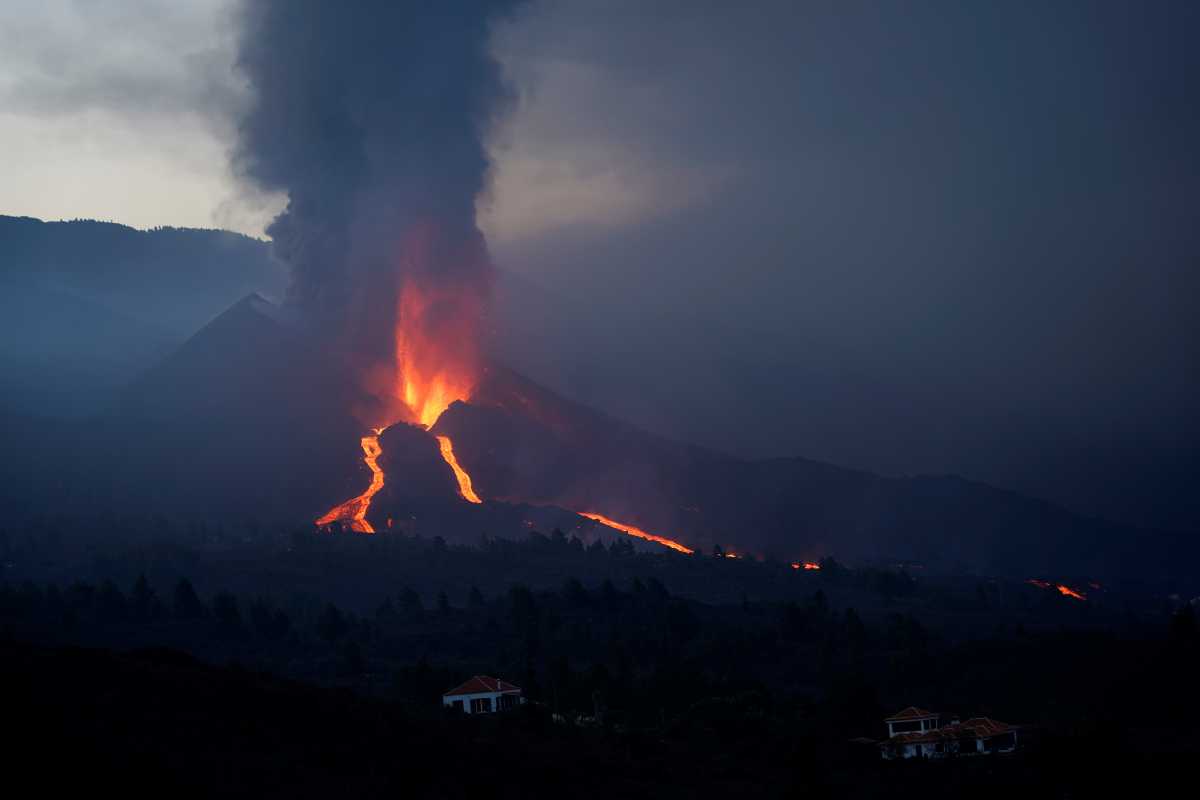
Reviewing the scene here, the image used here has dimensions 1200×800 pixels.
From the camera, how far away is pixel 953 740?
75.3 meters

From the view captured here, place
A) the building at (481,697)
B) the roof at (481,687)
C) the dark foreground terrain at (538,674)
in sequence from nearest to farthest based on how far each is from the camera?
the dark foreground terrain at (538,674), the building at (481,697), the roof at (481,687)

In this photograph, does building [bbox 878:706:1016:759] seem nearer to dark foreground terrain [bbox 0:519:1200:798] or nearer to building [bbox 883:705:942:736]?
building [bbox 883:705:942:736]

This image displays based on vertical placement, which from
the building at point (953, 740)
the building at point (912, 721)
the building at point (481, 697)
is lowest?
the building at point (953, 740)

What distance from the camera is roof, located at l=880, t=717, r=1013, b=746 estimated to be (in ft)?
247

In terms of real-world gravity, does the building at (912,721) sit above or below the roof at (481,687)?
below

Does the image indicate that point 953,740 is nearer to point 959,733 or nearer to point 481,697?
point 959,733

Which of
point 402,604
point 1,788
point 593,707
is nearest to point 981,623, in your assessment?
point 402,604

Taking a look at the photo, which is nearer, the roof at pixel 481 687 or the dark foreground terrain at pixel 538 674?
the dark foreground terrain at pixel 538 674

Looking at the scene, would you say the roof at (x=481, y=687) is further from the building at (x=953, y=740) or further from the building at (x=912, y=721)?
the building at (x=953, y=740)

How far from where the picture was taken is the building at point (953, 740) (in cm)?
7531

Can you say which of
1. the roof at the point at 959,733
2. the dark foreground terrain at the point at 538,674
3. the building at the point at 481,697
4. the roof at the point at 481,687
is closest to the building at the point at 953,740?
the roof at the point at 959,733

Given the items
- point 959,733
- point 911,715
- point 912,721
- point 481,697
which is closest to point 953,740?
point 959,733

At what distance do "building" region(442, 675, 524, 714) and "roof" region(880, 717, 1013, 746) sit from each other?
2245 centimetres

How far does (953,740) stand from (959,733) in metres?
0.81
